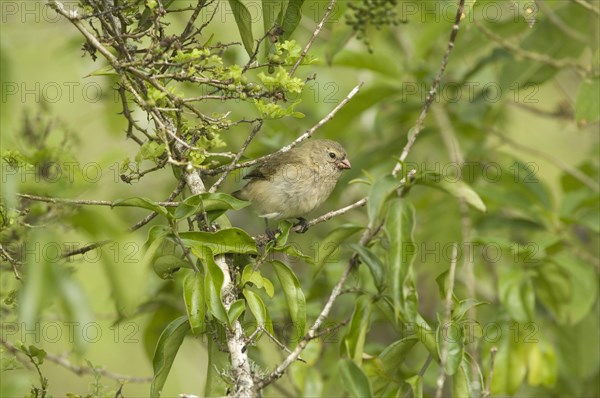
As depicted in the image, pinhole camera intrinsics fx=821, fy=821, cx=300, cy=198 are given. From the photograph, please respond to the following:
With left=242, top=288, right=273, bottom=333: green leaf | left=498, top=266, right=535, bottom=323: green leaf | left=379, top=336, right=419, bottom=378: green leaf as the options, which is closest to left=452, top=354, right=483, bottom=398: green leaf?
left=379, top=336, right=419, bottom=378: green leaf

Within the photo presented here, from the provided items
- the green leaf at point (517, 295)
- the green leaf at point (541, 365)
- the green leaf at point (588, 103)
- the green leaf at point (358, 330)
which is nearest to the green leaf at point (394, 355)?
the green leaf at point (358, 330)

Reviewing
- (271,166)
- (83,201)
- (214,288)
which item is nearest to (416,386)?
(214,288)

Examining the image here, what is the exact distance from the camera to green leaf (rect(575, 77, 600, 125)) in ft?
15.3

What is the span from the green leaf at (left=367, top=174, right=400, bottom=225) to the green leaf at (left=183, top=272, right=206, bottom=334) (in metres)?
0.71

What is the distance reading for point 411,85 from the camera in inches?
Answer: 235

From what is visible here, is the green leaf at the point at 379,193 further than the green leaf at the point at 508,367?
No

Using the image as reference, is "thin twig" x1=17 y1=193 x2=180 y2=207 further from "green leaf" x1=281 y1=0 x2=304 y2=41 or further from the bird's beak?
the bird's beak

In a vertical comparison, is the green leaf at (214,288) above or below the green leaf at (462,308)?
above

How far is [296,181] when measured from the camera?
553 centimetres

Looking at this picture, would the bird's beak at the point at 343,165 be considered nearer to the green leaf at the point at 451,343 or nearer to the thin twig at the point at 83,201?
the green leaf at the point at 451,343

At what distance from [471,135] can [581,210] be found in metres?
1.25

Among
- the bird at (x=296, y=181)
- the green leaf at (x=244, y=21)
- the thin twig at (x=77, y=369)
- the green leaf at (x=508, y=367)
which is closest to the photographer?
the green leaf at (x=244, y=21)

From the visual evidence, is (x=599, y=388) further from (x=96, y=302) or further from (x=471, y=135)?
(x=96, y=302)

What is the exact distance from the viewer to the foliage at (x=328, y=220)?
120 inches
